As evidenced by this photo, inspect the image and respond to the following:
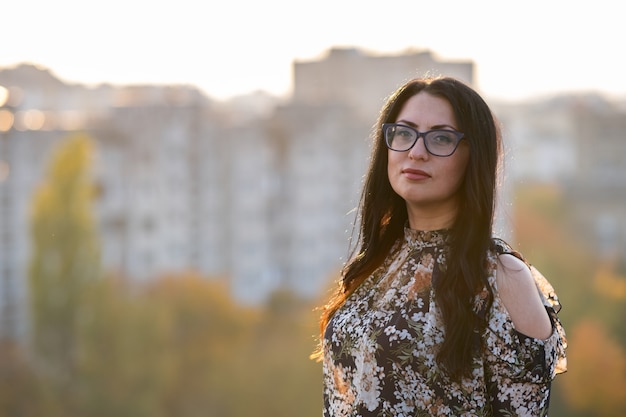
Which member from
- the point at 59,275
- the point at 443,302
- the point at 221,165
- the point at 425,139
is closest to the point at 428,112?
the point at 425,139

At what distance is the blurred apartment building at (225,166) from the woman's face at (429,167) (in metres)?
15.7

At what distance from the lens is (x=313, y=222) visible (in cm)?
2111

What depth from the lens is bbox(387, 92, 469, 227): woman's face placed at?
1261mm

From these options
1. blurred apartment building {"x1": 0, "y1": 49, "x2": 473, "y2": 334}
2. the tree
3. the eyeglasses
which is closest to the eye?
the eyeglasses

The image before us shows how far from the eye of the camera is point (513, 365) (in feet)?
3.85

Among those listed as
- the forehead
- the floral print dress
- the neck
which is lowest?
the floral print dress

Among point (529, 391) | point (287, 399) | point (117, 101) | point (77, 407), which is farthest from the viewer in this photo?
point (117, 101)

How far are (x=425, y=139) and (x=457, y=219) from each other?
3.4 inches

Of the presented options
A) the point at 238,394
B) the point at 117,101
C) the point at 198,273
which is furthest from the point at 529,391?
the point at 117,101

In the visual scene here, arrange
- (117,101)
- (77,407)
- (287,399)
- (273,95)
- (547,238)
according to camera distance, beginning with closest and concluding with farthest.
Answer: (77,407) → (287,399) → (117,101) → (547,238) → (273,95)

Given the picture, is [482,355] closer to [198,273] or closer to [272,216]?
[198,273]

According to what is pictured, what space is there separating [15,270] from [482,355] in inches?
616

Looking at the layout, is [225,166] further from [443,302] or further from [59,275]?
Answer: [443,302]

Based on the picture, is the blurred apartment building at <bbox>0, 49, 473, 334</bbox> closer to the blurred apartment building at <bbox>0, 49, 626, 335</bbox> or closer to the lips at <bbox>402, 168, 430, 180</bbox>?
the blurred apartment building at <bbox>0, 49, 626, 335</bbox>
